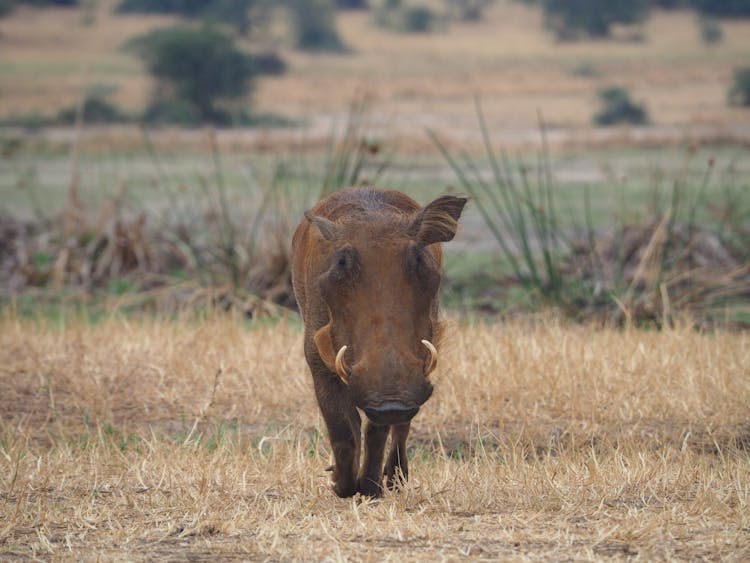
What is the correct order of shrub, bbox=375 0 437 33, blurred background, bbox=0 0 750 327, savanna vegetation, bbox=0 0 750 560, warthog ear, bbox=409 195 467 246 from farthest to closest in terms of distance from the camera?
shrub, bbox=375 0 437 33 → blurred background, bbox=0 0 750 327 → warthog ear, bbox=409 195 467 246 → savanna vegetation, bbox=0 0 750 560

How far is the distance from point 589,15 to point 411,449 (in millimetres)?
40568

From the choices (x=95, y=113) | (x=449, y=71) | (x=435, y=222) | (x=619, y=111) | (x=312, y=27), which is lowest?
(x=449, y=71)

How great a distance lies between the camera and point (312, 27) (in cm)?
4391

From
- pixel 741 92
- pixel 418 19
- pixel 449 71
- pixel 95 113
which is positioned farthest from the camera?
pixel 418 19

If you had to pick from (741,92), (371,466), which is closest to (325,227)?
(371,466)

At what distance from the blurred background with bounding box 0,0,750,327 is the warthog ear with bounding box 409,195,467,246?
2904mm

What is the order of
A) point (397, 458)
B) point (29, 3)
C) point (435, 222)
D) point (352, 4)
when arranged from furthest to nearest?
point (352, 4)
point (29, 3)
point (397, 458)
point (435, 222)

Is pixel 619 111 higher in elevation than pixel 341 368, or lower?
lower

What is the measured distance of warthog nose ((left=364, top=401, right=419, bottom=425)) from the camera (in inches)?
171

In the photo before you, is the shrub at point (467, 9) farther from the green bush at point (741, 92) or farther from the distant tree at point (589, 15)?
the green bush at point (741, 92)

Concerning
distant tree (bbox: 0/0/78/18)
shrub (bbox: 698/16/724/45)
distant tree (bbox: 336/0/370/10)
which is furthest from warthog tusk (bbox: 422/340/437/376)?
distant tree (bbox: 336/0/370/10)

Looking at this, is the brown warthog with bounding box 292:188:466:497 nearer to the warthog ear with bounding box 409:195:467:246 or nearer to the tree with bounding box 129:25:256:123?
the warthog ear with bounding box 409:195:467:246

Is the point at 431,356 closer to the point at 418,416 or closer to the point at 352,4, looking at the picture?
the point at 418,416

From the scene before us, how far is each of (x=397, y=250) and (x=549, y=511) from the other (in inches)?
41.2
